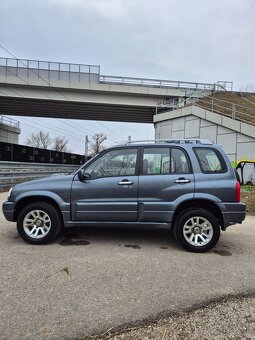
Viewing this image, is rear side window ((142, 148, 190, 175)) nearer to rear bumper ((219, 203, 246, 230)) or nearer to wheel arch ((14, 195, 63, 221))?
rear bumper ((219, 203, 246, 230))

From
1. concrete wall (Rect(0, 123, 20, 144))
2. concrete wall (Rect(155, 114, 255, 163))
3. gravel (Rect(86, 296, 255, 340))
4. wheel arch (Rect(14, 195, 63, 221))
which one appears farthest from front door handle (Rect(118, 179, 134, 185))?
concrete wall (Rect(0, 123, 20, 144))

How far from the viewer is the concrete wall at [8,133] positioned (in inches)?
2041

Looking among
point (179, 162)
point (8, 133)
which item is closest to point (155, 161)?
point (179, 162)

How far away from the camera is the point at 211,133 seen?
76.6 ft

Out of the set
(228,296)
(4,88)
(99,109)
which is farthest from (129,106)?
(228,296)

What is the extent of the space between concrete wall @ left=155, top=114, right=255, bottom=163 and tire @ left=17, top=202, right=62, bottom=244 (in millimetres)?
17464

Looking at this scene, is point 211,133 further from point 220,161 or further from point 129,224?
point 129,224

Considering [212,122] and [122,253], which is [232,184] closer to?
[122,253]

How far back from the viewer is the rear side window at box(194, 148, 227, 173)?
5.51 meters

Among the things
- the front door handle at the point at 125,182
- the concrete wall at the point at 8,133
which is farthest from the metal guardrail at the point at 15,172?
the concrete wall at the point at 8,133

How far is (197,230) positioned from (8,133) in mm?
53144

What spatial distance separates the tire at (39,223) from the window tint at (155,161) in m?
1.73

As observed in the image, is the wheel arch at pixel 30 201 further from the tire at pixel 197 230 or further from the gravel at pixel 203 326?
the gravel at pixel 203 326

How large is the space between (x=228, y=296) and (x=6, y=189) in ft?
39.0
